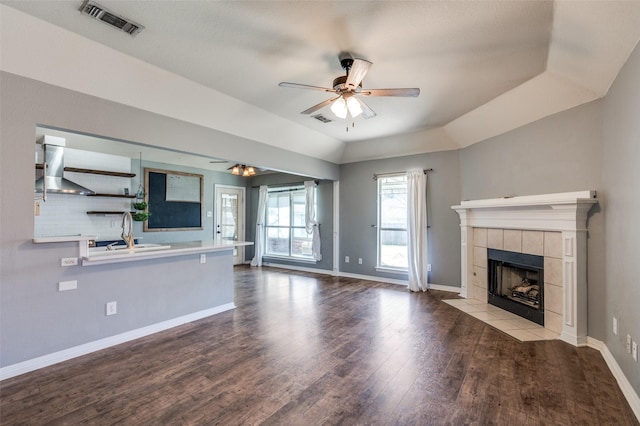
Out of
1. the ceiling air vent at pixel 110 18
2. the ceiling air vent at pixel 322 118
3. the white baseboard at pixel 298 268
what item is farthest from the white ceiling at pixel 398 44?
the white baseboard at pixel 298 268

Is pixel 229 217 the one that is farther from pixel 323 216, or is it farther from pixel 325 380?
pixel 325 380

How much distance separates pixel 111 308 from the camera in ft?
10.3

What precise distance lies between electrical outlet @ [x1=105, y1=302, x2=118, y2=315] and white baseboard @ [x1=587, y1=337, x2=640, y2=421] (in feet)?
14.7

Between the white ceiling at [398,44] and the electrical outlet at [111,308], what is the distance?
2.52m

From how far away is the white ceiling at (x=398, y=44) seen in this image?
218 cm

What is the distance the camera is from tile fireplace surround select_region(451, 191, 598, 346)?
10.4 ft

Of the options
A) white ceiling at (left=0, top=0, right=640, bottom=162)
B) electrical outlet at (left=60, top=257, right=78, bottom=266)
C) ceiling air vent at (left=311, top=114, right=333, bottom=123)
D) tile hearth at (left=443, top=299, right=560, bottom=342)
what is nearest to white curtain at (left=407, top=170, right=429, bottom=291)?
tile hearth at (left=443, top=299, right=560, bottom=342)

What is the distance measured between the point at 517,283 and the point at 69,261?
5516mm

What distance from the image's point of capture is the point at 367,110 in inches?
130

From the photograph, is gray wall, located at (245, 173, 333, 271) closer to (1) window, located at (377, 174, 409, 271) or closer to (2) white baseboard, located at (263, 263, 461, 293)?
(2) white baseboard, located at (263, 263, 461, 293)

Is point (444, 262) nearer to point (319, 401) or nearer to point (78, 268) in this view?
point (319, 401)

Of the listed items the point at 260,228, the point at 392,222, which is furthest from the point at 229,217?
the point at 392,222

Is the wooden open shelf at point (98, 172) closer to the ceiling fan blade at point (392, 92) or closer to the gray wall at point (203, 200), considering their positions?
the gray wall at point (203, 200)

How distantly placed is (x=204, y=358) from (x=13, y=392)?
136 centimetres
